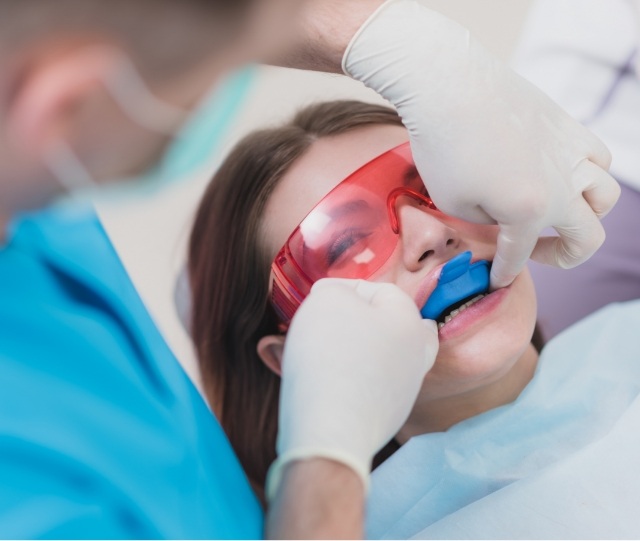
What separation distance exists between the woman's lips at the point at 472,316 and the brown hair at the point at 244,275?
0.33m

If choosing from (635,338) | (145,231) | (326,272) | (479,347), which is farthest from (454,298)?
(145,231)

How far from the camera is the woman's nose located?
118 centimetres

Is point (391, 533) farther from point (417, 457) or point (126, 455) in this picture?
point (126, 455)

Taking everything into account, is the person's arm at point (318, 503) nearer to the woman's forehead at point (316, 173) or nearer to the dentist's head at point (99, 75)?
the dentist's head at point (99, 75)

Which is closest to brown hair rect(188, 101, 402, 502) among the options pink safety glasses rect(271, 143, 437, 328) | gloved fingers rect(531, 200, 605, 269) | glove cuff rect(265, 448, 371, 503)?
pink safety glasses rect(271, 143, 437, 328)

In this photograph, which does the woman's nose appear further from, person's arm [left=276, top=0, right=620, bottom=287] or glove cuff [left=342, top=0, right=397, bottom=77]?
glove cuff [left=342, top=0, right=397, bottom=77]

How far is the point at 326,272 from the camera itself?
1.19 metres

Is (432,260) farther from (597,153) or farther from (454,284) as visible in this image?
(597,153)

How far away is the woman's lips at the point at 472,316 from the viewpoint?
1.19m

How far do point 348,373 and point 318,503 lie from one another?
0.58 feet

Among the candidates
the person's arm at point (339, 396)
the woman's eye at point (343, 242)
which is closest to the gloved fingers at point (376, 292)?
the person's arm at point (339, 396)

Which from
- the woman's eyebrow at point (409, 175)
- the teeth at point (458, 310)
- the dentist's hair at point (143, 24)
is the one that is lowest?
the teeth at point (458, 310)

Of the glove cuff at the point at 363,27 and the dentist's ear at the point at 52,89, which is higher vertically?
the dentist's ear at the point at 52,89

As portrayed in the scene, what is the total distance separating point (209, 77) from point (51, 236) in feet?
1.63
